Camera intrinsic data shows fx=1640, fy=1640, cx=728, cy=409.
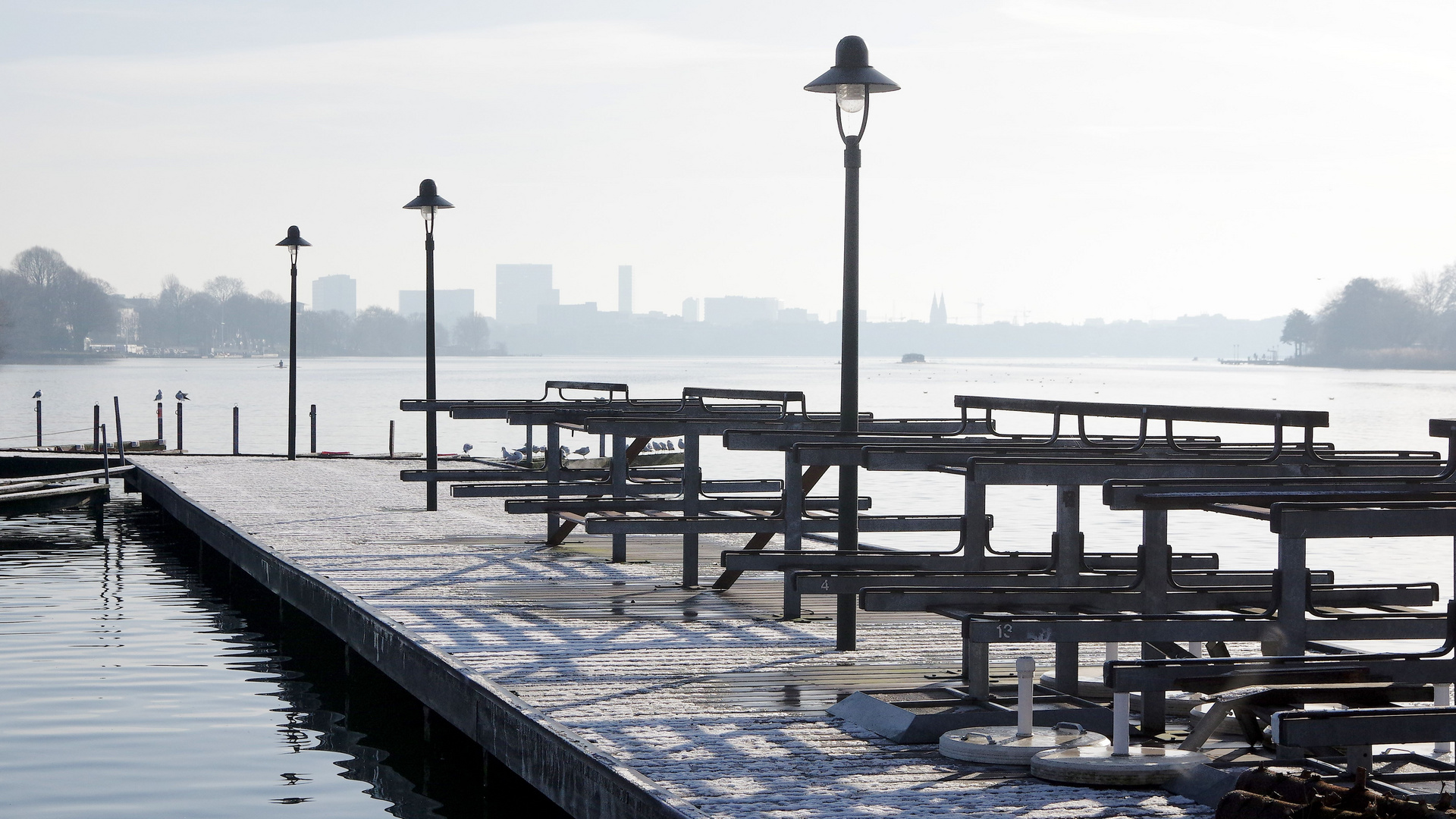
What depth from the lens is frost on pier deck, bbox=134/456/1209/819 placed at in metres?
6.79

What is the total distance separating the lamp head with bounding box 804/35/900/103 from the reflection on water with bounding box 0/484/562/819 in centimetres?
483

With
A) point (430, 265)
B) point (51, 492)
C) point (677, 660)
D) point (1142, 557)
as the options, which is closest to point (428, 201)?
point (430, 265)

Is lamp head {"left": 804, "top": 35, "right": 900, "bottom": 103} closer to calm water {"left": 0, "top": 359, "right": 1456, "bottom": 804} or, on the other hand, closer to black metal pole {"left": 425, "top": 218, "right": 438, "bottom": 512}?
calm water {"left": 0, "top": 359, "right": 1456, "bottom": 804}

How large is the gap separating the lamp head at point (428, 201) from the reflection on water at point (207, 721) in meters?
5.86

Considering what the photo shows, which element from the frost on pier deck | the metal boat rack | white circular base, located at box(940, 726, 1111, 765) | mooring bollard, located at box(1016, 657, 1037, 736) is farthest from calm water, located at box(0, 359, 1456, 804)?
mooring bollard, located at box(1016, 657, 1037, 736)

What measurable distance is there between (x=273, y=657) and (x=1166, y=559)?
9724 millimetres

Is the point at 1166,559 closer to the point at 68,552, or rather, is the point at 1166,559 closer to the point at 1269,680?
the point at 1269,680

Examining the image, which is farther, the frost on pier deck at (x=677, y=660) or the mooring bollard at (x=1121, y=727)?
the mooring bollard at (x=1121, y=727)

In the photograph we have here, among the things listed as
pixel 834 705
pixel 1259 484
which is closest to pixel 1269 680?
pixel 1259 484

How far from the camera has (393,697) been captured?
43.1 ft

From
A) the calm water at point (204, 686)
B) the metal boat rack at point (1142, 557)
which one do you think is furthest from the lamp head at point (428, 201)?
the metal boat rack at point (1142, 557)

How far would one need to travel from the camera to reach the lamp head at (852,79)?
35.2ft

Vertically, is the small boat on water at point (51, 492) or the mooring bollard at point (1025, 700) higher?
the mooring bollard at point (1025, 700)

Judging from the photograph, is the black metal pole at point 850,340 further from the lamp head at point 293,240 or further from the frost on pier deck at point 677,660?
the lamp head at point 293,240
